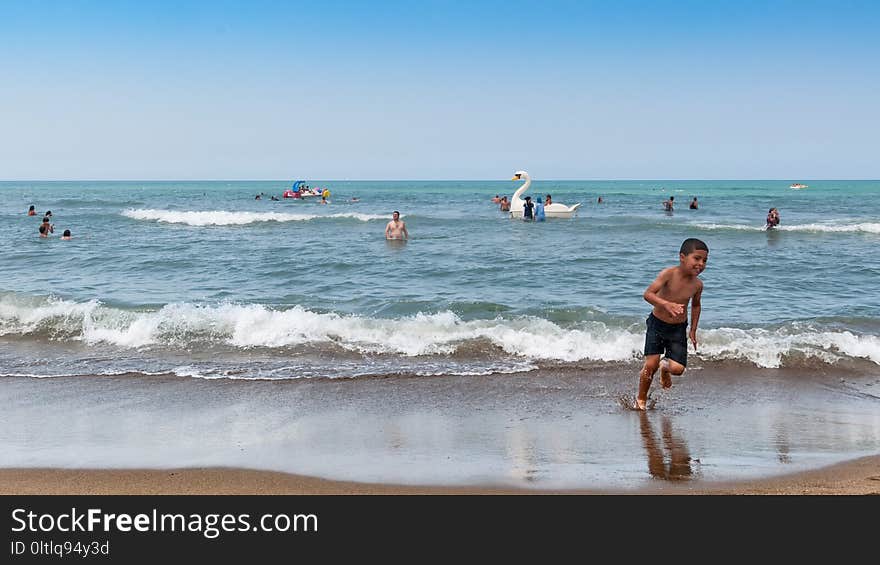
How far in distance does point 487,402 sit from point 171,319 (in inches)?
215

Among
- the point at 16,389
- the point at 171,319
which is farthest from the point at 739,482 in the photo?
the point at 171,319

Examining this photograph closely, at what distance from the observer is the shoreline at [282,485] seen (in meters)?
4.47

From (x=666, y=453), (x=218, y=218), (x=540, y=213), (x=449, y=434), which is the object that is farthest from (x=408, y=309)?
(x=218, y=218)

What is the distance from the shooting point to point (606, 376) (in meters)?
7.85

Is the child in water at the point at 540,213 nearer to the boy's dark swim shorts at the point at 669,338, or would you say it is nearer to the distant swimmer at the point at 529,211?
the distant swimmer at the point at 529,211

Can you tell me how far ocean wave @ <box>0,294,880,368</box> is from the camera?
28.3 ft

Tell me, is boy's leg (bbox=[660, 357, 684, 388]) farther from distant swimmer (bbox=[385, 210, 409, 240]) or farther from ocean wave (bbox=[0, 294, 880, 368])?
distant swimmer (bbox=[385, 210, 409, 240])

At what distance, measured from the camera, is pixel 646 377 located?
6410mm

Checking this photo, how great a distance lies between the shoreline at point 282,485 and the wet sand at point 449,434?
0.02 meters

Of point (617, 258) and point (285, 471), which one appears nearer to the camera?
point (285, 471)

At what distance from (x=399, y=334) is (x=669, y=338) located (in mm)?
4283

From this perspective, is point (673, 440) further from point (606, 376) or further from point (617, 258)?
point (617, 258)
